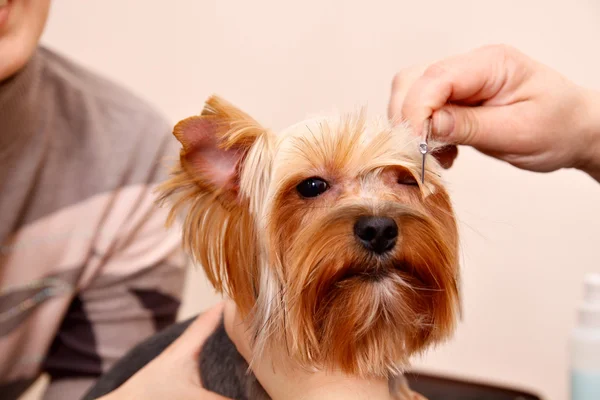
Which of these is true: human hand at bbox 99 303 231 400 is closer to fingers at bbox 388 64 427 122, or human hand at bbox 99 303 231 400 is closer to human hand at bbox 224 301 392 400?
human hand at bbox 224 301 392 400

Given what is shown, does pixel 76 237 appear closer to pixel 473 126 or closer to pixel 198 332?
pixel 198 332

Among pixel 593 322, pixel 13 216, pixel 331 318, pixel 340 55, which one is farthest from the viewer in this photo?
pixel 340 55

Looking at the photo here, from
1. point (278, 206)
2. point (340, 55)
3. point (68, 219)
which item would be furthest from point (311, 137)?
point (340, 55)

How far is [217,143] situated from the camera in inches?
35.6

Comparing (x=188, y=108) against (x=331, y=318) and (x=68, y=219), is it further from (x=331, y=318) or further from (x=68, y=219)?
(x=331, y=318)

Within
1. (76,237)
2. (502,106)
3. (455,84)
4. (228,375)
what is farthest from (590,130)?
(76,237)

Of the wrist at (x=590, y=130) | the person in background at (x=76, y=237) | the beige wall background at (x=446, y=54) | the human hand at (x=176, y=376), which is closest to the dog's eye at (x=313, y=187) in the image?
the human hand at (x=176, y=376)

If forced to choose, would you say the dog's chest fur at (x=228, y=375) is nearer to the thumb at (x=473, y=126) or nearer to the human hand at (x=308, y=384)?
the human hand at (x=308, y=384)

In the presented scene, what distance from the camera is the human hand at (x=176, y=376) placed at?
99 cm

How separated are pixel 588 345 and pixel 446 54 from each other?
3.11ft

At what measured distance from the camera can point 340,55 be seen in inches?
69.9

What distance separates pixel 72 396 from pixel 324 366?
821 millimetres

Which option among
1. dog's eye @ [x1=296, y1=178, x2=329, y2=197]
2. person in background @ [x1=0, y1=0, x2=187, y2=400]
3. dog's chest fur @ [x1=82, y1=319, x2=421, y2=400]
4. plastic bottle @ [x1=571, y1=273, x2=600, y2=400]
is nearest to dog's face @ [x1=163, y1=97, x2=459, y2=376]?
dog's eye @ [x1=296, y1=178, x2=329, y2=197]

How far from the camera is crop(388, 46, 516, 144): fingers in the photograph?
927 mm
